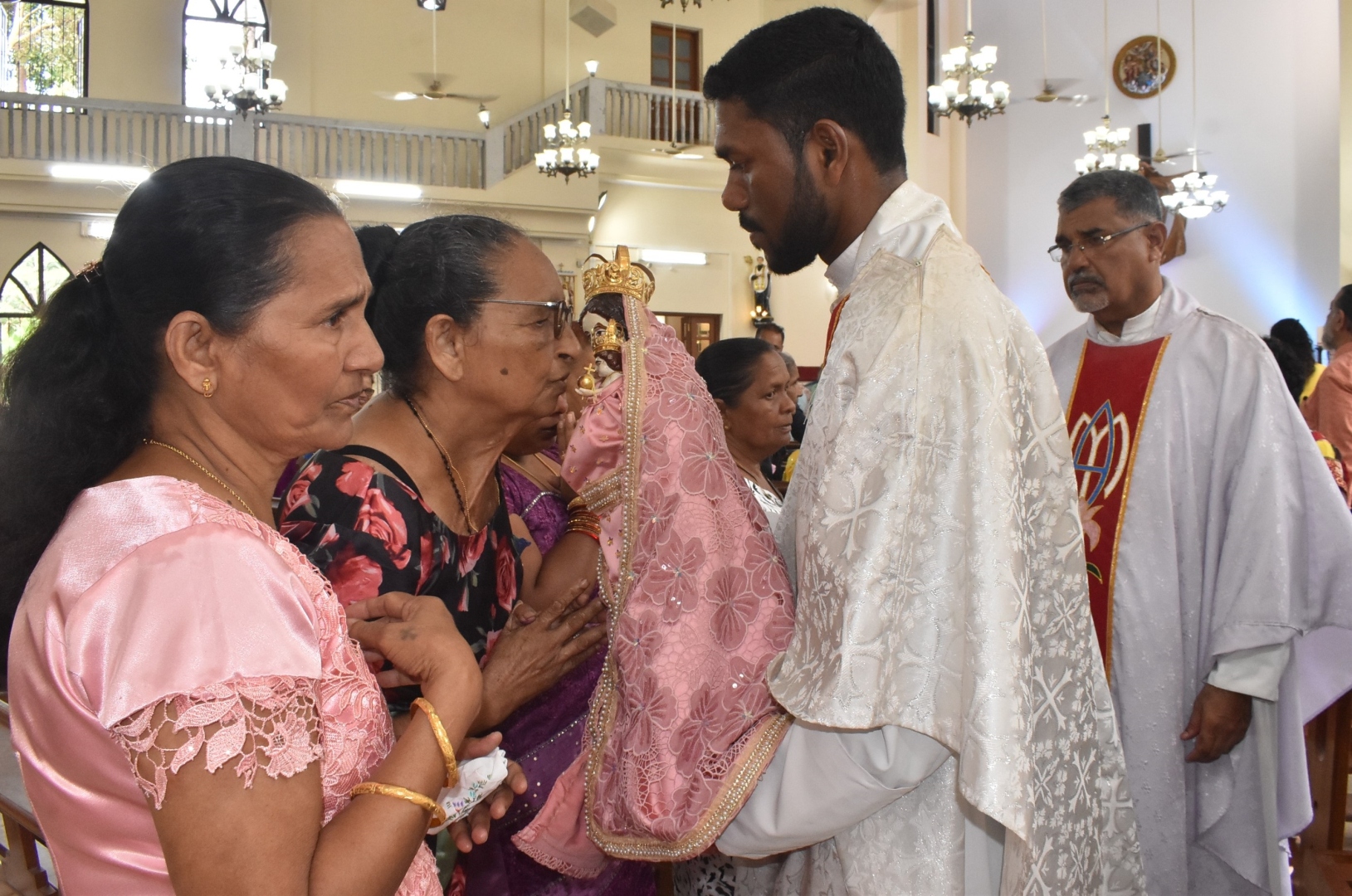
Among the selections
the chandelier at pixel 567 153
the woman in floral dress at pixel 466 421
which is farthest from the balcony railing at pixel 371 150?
the woman in floral dress at pixel 466 421

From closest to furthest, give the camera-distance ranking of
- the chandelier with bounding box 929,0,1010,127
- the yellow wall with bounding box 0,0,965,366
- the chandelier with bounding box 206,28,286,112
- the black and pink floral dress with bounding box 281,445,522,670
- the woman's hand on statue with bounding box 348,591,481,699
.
Result: the woman's hand on statue with bounding box 348,591,481,699 < the black and pink floral dress with bounding box 281,445,522,670 < the chandelier with bounding box 929,0,1010,127 < the chandelier with bounding box 206,28,286,112 < the yellow wall with bounding box 0,0,965,366

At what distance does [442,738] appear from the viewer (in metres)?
1.13

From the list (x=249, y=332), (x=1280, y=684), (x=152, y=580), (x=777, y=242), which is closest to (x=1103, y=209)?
(x=1280, y=684)

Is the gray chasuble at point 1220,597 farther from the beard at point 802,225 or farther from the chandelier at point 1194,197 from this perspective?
the chandelier at point 1194,197

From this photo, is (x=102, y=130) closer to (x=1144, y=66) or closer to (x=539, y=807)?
(x=539, y=807)

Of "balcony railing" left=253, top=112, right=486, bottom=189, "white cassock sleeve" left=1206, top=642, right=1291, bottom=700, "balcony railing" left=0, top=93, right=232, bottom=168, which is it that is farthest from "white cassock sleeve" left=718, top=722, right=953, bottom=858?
"balcony railing" left=253, top=112, right=486, bottom=189

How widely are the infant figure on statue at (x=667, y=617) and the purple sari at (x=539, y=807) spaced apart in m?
0.26

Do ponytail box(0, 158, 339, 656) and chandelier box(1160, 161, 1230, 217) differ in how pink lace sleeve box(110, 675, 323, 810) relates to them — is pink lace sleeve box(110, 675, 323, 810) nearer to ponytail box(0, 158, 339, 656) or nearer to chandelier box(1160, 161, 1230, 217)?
ponytail box(0, 158, 339, 656)

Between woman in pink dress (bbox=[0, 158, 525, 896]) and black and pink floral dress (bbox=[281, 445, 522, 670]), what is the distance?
20 cm

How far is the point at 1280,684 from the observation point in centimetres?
228

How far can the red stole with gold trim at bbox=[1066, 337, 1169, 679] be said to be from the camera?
2514 mm

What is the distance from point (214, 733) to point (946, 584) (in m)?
0.86

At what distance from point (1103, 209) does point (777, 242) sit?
1.64 meters

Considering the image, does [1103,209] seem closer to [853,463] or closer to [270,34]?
[853,463]
